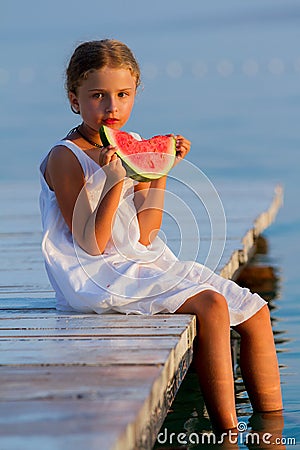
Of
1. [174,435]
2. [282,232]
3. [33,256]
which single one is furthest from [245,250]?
[282,232]

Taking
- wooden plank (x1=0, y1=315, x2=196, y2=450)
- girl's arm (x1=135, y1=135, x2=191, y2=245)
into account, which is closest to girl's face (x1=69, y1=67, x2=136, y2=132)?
girl's arm (x1=135, y1=135, x2=191, y2=245)

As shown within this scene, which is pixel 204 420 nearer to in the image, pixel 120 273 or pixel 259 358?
pixel 259 358

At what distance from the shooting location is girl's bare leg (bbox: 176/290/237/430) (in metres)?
4.51

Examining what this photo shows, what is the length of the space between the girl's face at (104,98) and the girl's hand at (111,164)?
0.24 metres

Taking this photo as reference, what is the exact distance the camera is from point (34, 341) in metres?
4.34

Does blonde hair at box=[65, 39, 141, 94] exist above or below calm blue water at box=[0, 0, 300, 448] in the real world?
below

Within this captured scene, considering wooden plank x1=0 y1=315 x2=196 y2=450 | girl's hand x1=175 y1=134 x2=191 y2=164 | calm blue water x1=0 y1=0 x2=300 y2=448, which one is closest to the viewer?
wooden plank x1=0 y1=315 x2=196 y2=450

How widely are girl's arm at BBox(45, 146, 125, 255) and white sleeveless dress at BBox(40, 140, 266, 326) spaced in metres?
0.04

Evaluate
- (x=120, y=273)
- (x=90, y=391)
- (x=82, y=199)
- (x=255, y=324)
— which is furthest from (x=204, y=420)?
(x=90, y=391)

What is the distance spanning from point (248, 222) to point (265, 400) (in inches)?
126

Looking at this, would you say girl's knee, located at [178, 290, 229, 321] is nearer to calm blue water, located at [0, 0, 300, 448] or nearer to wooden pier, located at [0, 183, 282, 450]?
wooden pier, located at [0, 183, 282, 450]

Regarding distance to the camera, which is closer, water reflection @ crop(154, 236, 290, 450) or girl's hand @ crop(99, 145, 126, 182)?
girl's hand @ crop(99, 145, 126, 182)

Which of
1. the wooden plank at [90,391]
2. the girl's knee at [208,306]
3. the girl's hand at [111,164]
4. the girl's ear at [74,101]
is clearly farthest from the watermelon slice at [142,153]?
the wooden plank at [90,391]

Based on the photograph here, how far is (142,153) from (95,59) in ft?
1.47
